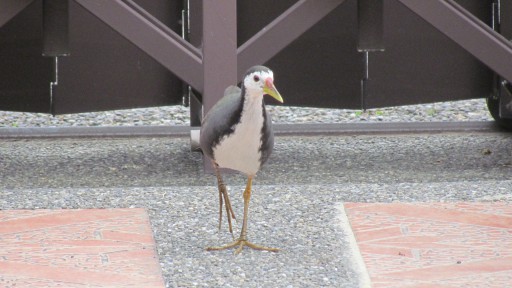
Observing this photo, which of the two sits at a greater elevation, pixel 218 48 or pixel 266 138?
pixel 218 48

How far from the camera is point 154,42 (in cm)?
701

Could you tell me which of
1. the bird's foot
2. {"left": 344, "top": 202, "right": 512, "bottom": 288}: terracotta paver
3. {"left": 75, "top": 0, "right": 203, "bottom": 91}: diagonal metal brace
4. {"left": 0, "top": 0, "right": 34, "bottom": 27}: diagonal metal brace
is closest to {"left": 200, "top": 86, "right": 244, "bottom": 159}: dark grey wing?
the bird's foot

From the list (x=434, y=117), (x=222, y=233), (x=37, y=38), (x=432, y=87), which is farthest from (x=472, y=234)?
(x=434, y=117)

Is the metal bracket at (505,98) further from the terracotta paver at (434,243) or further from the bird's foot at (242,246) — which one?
the bird's foot at (242,246)

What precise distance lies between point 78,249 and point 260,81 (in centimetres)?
122

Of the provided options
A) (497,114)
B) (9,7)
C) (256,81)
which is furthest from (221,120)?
(497,114)

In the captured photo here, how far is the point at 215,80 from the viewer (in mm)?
6930

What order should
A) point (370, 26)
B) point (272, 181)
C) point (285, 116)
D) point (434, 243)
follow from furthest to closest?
point (285, 116) < point (370, 26) < point (272, 181) < point (434, 243)

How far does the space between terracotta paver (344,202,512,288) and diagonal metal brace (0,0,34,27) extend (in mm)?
2458

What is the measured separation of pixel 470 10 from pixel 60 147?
3.19m

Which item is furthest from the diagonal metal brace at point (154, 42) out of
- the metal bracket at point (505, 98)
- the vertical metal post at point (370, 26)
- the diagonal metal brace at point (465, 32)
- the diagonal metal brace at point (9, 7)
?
the metal bracket at point (505, 98)

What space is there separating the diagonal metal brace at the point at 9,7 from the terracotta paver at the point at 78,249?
1.58 meters

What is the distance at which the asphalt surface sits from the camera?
192 inches

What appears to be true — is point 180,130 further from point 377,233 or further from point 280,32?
point 377,233
